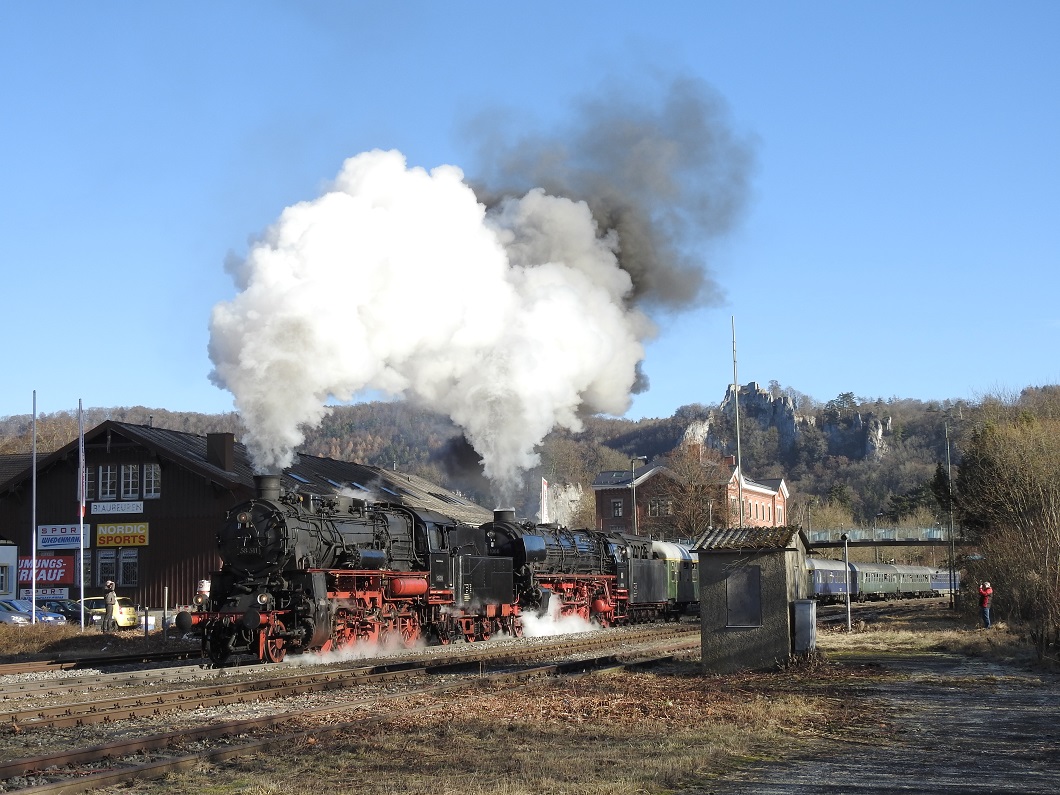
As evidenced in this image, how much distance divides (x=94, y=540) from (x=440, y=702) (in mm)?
37503

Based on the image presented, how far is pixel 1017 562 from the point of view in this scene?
35.3 meters

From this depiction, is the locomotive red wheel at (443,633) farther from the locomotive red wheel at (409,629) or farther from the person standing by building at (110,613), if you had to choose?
the person standing by building at (110,613)

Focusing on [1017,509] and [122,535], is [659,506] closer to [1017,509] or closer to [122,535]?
[122,535]

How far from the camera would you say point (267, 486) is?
26.6 m

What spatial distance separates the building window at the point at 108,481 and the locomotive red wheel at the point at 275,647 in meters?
28.1

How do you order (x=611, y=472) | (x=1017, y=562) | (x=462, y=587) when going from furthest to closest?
(x=611, y=472)
(x=1017, y=562)
(x=462, y=587)

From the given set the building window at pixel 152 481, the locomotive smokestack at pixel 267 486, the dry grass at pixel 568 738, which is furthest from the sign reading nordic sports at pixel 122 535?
the dry grass at pixel 568 738

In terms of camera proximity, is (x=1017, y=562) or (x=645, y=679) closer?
(x=645, y=679)

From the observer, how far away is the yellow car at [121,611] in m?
40.3

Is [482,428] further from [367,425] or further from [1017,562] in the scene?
[367,425]

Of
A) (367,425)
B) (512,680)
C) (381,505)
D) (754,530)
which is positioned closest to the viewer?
(512,680)

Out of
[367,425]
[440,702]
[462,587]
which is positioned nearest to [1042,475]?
[462,587]

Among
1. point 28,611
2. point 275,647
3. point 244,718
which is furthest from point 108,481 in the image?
point 244,718

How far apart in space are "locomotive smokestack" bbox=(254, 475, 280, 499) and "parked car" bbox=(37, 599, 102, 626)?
19.6 m
